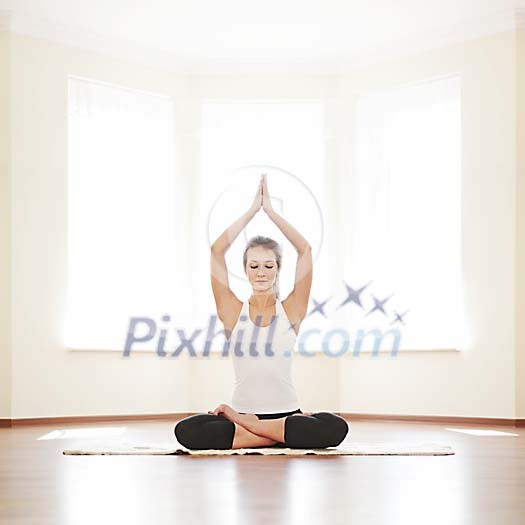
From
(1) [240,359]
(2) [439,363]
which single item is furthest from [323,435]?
(2) [439,363]

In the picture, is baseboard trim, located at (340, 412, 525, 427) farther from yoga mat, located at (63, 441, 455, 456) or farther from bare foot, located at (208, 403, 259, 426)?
bare foot, located at (208, 403, 259, 426)

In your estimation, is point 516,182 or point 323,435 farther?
point 516,182

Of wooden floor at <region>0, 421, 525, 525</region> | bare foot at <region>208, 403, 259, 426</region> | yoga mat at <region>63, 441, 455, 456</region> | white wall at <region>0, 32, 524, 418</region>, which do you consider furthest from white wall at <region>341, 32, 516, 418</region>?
bare foot at <region>208, 403, 259, 426</region>

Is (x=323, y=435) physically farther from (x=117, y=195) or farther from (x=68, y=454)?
(x=117, y=195)

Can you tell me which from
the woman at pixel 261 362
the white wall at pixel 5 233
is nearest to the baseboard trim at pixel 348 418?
the white wall at pixel 5 233

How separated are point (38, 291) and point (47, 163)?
83 centimetres

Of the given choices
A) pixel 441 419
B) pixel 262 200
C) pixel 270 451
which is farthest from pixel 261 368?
pixel 441 419

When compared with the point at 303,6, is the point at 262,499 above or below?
below

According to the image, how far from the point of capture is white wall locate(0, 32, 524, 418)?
656 centimetres

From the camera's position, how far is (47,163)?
22.2ft

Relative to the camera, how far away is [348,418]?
7.20 m

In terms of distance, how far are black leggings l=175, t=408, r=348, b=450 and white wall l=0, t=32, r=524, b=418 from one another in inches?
98.7

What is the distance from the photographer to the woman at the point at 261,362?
4.22m

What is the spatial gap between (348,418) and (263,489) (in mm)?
4345
